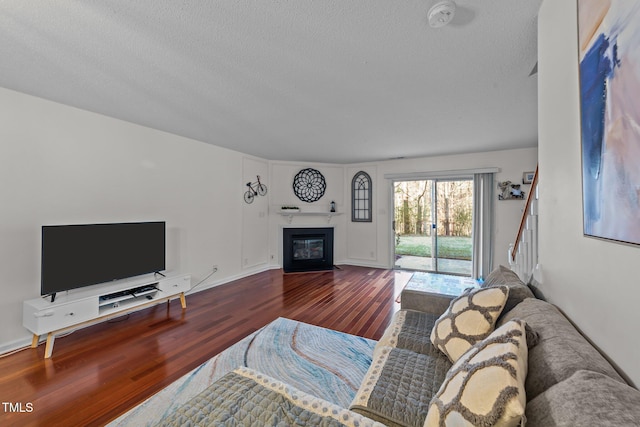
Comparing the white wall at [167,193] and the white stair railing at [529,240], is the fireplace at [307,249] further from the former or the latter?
the white stair railing at [529,240]

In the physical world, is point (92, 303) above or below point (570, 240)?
below

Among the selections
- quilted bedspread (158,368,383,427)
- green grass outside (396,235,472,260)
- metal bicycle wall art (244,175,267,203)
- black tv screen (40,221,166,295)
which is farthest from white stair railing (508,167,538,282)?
metal bicycle wall art (244,175,267,203)

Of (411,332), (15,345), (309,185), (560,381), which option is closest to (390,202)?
(309,185)

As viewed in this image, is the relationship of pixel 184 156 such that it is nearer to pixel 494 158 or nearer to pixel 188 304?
pixel 188 304

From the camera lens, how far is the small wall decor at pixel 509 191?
14.7 feet

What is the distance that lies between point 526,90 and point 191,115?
136 inches

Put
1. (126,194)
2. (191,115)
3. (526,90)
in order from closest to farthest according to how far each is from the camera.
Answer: (526,90), (191,115), (126,194)

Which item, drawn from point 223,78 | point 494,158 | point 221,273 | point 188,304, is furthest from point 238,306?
point 494,158

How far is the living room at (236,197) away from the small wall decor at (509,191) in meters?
0.18

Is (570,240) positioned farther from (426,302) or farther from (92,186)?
(92,186)

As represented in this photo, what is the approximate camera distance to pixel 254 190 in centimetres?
516

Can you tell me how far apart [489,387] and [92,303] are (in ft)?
10.6

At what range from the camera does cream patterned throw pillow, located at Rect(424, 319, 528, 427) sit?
27.0 inches

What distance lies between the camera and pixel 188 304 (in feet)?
11.4
